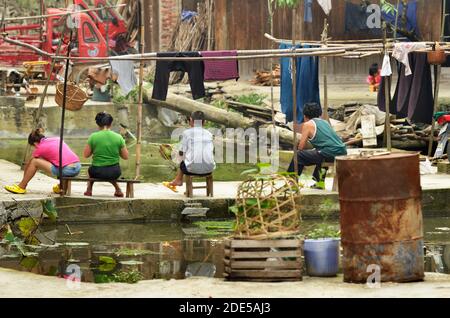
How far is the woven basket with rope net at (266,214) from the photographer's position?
455 inches

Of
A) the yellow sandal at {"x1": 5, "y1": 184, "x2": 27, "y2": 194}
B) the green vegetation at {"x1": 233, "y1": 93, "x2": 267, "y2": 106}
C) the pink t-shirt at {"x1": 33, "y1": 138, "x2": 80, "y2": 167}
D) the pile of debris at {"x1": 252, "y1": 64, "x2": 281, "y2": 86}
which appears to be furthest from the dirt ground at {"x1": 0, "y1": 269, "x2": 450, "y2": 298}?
the pile of debris at {"x1": 252, "y1": 64, "x2": 281, "y2": 86}

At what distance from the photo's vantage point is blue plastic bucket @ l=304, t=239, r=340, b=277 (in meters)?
11.9

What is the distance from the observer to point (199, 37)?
32812mm

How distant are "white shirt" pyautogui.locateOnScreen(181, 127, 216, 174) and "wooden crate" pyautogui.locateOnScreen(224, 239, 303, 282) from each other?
5351mm

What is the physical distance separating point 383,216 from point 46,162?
22.7 ft

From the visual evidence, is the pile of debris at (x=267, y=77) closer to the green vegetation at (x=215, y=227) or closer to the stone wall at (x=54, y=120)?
the stone wall at (x=54, y=120)

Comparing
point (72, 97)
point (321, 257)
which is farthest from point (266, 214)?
point (72, 97)

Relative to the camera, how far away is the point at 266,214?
38.1 ft

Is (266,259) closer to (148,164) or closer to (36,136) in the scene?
(36,136)

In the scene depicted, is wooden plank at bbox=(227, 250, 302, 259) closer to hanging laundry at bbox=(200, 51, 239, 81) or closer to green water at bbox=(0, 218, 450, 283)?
green water at bbox=(0, 218, 450, 283)

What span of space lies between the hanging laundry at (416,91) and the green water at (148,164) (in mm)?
3191

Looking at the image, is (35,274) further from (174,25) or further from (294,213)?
(174,25)

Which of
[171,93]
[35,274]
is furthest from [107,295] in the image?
[171,93]

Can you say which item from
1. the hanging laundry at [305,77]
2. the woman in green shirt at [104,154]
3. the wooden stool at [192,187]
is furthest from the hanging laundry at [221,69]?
the hanging laundry at [305,77]
